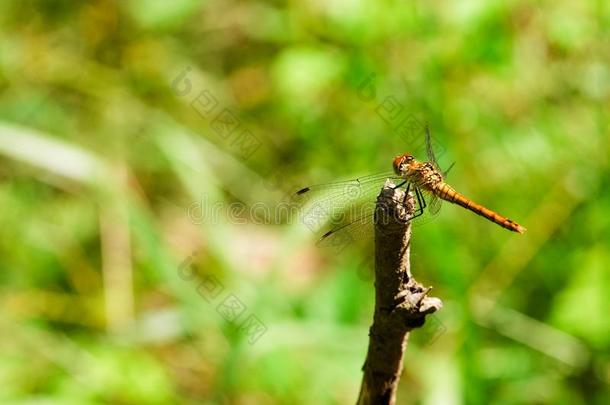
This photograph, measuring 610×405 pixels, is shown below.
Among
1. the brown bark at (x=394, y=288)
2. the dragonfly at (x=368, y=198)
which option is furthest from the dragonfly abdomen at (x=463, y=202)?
the brown bark at (x=394, y=288)

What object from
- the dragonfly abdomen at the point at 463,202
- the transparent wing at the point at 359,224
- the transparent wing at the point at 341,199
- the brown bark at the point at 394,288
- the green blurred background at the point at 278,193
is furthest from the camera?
the green blurred background at the point at 278,193

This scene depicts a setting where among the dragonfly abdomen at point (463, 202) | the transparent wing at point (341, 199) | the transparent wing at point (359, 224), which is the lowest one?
the transparent wing at point (359, 224)

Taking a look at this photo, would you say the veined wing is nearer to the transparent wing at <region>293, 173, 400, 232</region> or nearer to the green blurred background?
the transparent wing at <region>293, 173, 400, 232</region>

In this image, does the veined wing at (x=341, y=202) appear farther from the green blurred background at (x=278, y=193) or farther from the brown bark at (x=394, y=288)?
the brown bark at (x=394, y=288)

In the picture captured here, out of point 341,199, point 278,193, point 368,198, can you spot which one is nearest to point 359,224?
point 368,198

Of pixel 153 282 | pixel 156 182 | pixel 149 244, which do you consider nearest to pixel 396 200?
pixel 149 244

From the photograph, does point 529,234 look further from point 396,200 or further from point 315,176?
point 396,200
